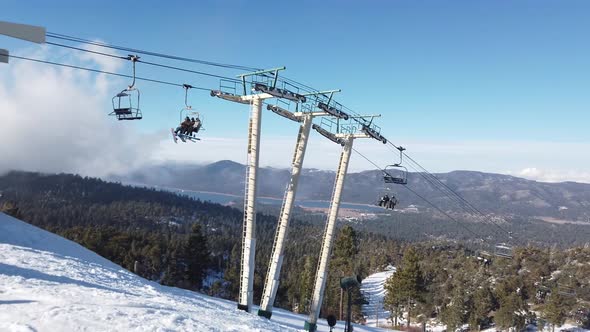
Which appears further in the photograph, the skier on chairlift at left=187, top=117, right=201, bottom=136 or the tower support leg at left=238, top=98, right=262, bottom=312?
the tower support leg at left=238, top=98, right=262, bottom=312

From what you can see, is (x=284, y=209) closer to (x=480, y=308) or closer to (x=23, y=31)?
(x=23, y=31)

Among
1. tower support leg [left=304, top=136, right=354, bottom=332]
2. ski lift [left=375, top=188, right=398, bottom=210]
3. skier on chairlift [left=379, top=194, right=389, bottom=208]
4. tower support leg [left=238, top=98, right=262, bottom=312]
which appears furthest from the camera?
skier on chairlift [left=379, top=194, right=389, bottom=208]

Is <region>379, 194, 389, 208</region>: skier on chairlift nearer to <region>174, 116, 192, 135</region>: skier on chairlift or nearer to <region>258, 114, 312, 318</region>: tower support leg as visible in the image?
<region>258, 114, 312, 318</region>: tower support leg

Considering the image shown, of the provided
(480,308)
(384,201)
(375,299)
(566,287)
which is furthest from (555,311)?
(375,299)

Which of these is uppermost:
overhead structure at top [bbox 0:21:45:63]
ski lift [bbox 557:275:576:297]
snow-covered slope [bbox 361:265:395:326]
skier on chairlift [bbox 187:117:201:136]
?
overhead structure at top [bbox 0:21:45:63]

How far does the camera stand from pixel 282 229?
22938 millimetres

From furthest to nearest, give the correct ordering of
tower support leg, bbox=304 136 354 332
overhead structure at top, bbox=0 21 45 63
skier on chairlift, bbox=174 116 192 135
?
tower support leg, bbox=304 136 354 332
skier on chairlift, bbox=174 116 192 135
overhead structure at top, bbox=0 21 45 63

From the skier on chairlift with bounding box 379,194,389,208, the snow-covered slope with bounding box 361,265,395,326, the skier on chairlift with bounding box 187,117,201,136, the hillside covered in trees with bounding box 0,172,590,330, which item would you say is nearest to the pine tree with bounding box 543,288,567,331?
the hillside covered in trees with bounding box 0,172,590,330

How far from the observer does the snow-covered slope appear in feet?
240

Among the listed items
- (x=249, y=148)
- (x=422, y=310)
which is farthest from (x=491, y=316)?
(x=249, y=148)

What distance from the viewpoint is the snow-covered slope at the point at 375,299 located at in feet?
240

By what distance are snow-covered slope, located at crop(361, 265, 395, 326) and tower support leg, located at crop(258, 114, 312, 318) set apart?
49.6 m

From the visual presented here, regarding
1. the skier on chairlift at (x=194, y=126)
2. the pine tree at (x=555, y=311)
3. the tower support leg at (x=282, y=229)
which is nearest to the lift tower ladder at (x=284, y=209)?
the tower support leg at (x=282, y=229)

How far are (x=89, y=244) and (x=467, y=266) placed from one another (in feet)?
230
